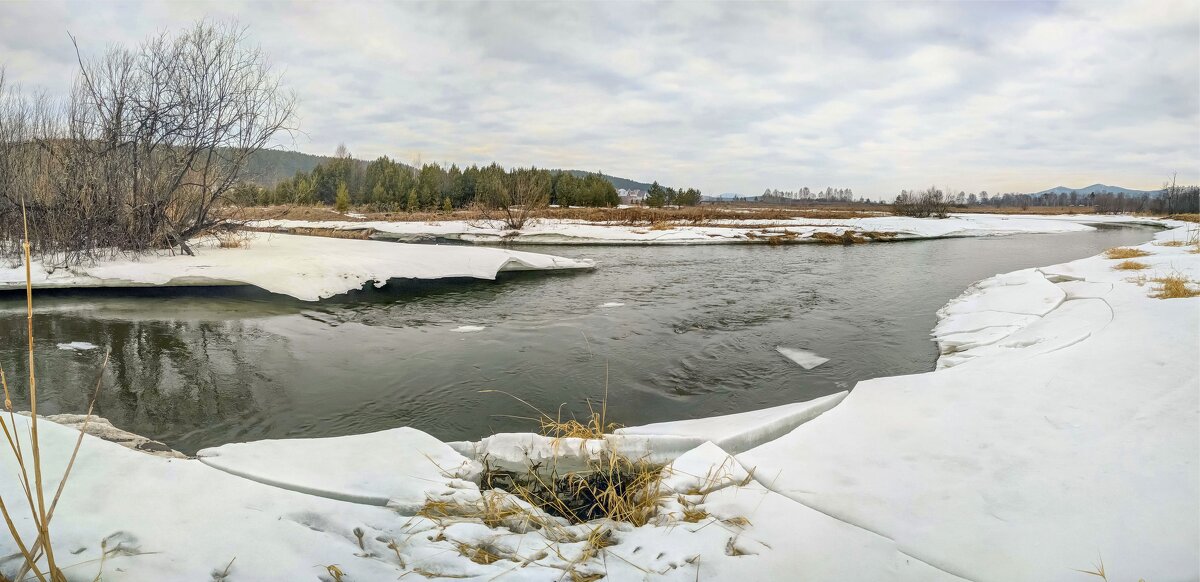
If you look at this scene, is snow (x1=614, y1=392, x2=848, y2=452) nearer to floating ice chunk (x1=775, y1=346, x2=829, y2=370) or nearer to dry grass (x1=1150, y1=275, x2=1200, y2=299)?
floating ice chunk (x1=775, y1=346, x2=829, y2=370)

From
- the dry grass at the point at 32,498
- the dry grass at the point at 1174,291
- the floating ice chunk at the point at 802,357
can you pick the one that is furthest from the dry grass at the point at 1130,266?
the dry grass at the point at 32,498

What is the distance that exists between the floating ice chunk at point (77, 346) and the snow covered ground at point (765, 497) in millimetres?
3897

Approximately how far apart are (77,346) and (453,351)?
13.4 feet

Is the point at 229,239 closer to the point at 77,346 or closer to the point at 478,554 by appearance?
the point at 77,346

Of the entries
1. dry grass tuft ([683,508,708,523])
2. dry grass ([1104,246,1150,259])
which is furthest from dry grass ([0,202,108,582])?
dry grass ([1104,246,1150,259])

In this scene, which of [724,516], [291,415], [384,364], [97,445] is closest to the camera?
[724,516]

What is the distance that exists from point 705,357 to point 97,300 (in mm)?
9104

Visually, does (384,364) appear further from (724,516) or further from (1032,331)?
(1032,331)

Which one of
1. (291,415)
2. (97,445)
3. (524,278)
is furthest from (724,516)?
(524,278)

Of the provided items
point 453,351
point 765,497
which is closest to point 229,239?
point 453,351

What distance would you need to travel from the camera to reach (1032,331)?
520cm

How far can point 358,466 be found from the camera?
2.88 m

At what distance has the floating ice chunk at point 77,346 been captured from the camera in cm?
590

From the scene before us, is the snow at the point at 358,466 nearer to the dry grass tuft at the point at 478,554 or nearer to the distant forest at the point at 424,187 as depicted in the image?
the dry grass tuft at the point at 478,554
